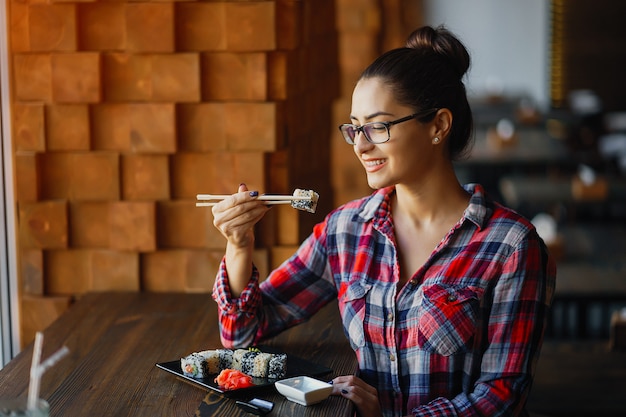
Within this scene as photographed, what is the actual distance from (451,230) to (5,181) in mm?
1544

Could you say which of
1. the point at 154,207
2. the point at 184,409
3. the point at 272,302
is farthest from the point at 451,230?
the point at 154,207

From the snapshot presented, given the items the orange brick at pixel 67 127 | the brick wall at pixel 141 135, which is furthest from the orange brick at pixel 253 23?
the orange brick at pixel 67 127

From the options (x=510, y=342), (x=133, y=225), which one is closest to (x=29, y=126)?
(x=133, y=225)

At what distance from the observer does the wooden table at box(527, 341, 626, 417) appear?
10.1 ft

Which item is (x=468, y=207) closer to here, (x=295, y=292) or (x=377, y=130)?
(x=377, y=130)

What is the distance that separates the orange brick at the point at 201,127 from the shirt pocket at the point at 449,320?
1.04 m

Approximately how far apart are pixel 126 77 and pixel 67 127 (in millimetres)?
250

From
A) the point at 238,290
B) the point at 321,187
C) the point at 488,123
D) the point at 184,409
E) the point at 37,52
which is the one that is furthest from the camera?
the point at 488,123

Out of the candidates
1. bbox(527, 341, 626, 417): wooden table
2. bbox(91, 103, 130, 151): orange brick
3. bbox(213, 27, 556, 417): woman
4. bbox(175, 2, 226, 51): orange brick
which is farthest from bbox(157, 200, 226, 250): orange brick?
bbox(527, 341, 626, 417): wooden table

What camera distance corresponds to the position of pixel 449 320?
2016 mm

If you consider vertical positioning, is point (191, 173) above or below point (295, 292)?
above

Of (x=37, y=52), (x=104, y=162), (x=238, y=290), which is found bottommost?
(x=238, y=290)

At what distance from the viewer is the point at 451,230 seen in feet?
6.98

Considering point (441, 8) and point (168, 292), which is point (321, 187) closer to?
point (168, 292)
